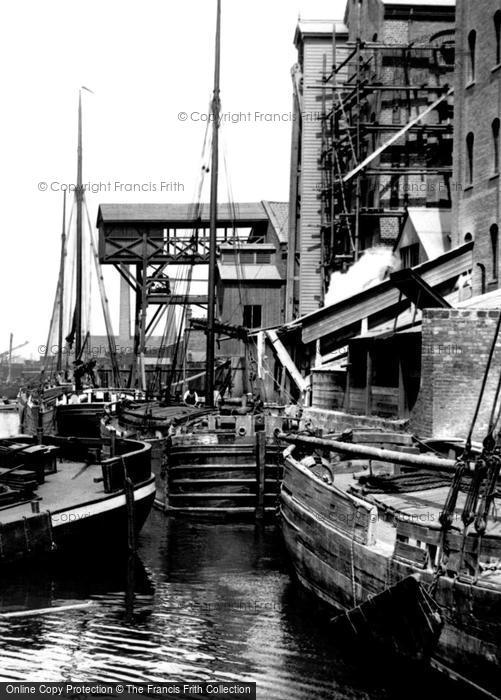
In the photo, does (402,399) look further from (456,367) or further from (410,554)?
(410,554)

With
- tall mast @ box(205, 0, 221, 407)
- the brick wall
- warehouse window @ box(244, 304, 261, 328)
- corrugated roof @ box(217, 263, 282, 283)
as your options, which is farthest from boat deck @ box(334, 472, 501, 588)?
corrugated roof @ box(217, 263, 282, 283)

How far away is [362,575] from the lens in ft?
39.0

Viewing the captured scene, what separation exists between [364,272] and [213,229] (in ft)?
35.6

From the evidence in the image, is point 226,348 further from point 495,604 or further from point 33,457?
point 495,604

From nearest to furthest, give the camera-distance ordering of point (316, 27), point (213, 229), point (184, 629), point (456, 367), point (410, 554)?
point (410, 554)
point (184, 629)
point (456, 367)
point (213, 229)
point (316, 27)

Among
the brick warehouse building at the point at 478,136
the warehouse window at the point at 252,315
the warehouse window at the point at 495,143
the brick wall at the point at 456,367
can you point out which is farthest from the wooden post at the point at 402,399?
the warehouse window at the point at 252,315

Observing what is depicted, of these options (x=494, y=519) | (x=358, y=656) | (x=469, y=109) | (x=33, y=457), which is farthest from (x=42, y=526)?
(x=469, y=109)

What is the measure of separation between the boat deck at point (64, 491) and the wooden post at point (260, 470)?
4.03 meters

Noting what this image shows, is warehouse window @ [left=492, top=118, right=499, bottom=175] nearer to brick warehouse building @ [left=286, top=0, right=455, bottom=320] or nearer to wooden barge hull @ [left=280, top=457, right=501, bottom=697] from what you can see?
brick warehouse building @ [left=286, top=0, right=455, bottom=320]

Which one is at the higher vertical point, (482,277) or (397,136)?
(397,136)

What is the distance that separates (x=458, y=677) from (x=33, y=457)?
10.9 m

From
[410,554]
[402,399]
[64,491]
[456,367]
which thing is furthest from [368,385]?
[410,554]

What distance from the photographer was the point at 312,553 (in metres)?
14.3

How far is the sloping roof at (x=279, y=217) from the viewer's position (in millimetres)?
53500
